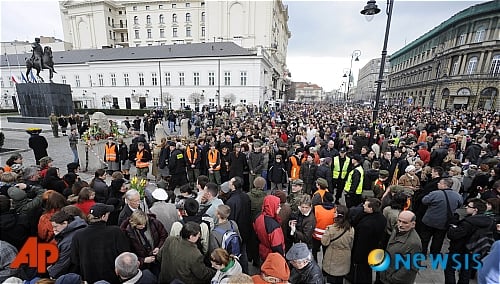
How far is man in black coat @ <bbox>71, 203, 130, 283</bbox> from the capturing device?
9.19ft

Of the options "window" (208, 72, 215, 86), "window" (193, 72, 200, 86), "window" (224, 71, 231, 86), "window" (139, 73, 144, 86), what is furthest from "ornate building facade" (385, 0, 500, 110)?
"window" (139, 73, 144, 86)

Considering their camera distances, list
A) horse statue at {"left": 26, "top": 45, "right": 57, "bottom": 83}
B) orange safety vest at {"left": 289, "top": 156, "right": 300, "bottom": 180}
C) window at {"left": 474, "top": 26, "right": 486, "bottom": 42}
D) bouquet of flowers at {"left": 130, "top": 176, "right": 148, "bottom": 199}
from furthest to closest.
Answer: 1. window at {"left": 474, "top": 26, "right": 486, "bottom": 42}
2. horse statue at {"left": 26, "top": 45, "right": 57, "bottom": 83}
3. orange safety vest at {"left": 289, "top": 156, "right": 300, "bottom": 180}
4. bouquet of flowers at {"left": 130, "top": 176, "right": 148, "bottom": 199}

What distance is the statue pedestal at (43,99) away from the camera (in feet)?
62.8

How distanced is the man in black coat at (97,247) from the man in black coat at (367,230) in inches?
126

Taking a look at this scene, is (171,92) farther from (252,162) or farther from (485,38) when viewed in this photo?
(485,38)

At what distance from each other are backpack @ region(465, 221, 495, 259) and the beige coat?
1805mm

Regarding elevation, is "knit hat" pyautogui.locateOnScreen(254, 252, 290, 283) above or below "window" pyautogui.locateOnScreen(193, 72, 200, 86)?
below

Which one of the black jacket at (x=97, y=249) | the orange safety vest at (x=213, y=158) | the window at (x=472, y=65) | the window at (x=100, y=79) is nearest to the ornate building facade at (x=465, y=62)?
the window at (x=472, y=65)

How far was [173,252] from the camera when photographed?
2.71 meters

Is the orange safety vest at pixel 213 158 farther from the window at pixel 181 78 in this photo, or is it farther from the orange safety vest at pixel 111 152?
the window at pixel 181 78

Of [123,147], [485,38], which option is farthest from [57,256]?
[485,38]

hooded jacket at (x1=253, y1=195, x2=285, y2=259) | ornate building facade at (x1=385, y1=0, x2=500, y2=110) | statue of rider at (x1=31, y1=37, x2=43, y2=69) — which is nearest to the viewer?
hooded jacket at (x1=253, y1=195, x2=285, y2=259)

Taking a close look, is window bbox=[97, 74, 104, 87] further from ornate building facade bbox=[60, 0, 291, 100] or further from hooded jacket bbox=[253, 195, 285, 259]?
hooded jacket bbox=[253, 195, 285, 259]

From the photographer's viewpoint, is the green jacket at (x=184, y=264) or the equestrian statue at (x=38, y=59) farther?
the equestrian statue at (x=38, y=59)
